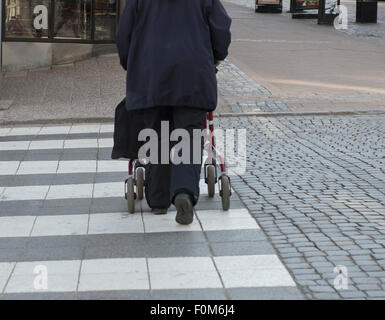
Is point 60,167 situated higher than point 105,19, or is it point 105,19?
point 105,19

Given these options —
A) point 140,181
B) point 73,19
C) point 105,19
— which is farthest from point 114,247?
point 105,19

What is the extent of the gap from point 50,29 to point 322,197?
38.1 feet

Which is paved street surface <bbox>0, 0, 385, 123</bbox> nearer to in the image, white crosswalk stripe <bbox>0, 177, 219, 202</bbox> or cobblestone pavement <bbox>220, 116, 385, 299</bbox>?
cobblestone pavement <bbox>220, 116, 385, 299</bbox>

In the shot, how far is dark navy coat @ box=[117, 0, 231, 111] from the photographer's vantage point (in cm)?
571

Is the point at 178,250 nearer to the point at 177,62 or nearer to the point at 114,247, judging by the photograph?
the point at 114,247

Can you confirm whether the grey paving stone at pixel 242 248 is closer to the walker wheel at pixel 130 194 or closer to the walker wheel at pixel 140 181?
the walker wheel at pixel 130 194

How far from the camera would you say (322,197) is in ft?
22.6

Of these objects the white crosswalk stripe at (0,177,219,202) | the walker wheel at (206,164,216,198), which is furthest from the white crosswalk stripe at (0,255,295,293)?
the white crosswalk stripe at (0,177,219,202)

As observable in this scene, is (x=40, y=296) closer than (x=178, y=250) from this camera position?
Yes

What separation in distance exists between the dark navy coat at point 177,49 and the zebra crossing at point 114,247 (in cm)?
85

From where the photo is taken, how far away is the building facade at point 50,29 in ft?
56.9

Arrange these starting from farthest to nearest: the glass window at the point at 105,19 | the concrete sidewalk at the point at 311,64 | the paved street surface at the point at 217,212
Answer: the glass window at the point at 105,19 < the concrete sidewalk at the point at 311,64 < the paved street surface at the point at 217,212

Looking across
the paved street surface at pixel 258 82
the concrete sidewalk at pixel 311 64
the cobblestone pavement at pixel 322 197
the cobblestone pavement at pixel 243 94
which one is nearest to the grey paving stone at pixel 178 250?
the cobblestone pavement at pixel 322 197
